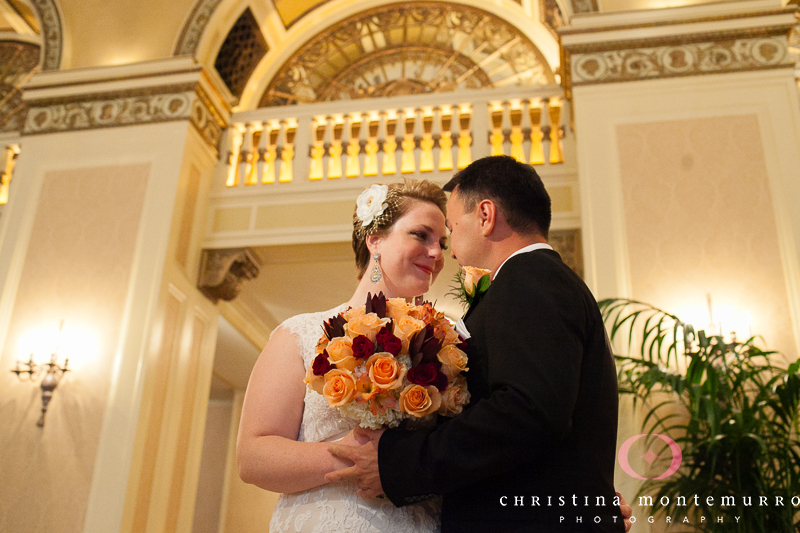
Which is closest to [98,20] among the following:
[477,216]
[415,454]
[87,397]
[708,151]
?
[87,397]

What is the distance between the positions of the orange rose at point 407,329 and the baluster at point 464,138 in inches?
171

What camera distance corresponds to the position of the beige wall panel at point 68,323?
4.97 meters

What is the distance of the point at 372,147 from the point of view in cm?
611

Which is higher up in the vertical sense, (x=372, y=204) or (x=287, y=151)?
(x=287, y=151)

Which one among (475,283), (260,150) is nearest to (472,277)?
(475,283)

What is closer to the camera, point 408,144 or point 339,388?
point 339,388

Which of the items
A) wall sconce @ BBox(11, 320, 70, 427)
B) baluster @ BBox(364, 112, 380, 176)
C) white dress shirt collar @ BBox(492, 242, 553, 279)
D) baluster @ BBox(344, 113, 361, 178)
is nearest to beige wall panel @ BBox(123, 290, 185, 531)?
wall sconce @ BBox(11, 320, 70, 427)

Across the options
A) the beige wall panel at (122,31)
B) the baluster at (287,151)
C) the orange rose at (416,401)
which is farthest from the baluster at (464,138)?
the orange rose at (416,401)

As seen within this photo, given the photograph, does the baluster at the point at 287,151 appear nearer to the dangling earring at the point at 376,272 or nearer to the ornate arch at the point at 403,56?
the ornate arch at the point at 403,56

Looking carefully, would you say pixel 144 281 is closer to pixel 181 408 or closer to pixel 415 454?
pixel 181 408

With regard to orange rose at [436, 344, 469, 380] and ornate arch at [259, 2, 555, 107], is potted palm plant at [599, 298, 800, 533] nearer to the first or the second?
orange rose at [436, 344, 469, 380]

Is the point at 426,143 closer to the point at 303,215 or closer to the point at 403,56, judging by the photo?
the point at 303,215

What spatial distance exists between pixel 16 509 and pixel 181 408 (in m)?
1.37

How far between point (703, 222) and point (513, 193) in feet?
11.6
